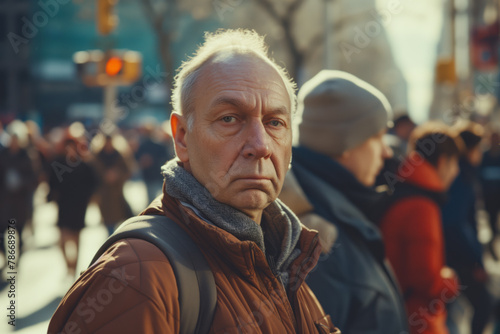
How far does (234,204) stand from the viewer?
1.75 meters

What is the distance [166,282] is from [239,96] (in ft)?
1.84

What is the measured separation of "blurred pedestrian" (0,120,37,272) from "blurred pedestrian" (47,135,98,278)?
78 centimetres

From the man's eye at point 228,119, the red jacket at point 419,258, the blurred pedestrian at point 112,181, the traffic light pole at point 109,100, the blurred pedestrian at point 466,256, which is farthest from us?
the traffic light pole at point 109,100

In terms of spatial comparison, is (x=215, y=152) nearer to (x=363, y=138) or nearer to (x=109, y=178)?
(x=363, y=138)

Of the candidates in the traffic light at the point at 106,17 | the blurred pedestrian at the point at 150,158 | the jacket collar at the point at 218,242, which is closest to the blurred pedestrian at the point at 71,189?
the traffic light at the point at 106,17

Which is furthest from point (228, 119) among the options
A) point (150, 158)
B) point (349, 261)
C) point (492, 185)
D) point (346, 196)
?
point (150, 158)

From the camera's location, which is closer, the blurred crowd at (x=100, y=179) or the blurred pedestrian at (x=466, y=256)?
the blurred pedestrian at (x=466, y=256)

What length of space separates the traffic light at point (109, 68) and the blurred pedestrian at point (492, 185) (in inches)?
270

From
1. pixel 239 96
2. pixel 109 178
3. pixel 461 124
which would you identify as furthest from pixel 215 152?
pixel 109 178

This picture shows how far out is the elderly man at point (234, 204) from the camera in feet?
4.96

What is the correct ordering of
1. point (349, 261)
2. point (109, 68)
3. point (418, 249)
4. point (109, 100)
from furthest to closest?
point (109, 100) → point (109, 68) → point (418, 249) → point (349, 261)

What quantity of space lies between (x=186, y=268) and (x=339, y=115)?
1942mm

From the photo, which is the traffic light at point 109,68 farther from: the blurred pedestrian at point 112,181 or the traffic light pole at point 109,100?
the blurred pedestrian at point 112,181

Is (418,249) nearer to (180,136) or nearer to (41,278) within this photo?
(180,136)
